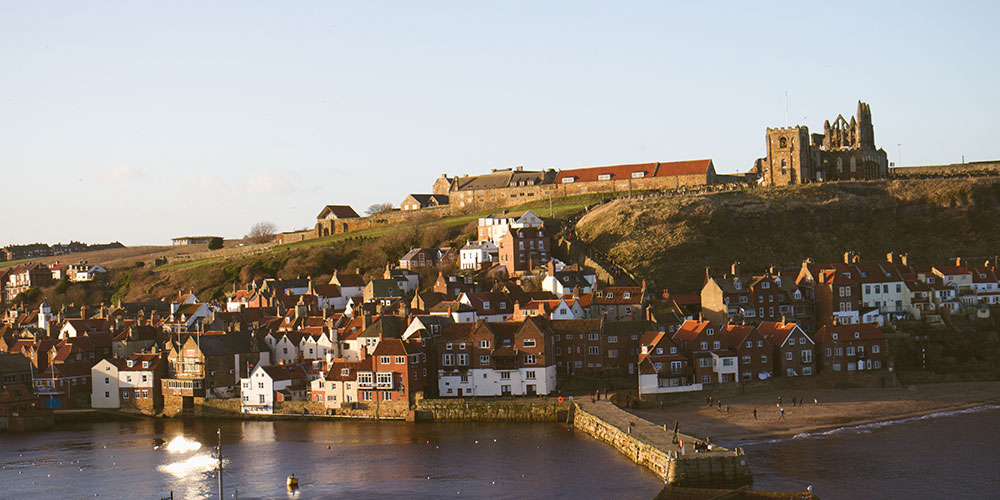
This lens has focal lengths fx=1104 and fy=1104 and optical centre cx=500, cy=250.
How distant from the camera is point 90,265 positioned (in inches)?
5659

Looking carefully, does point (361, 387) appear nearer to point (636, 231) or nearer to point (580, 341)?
point (580, 341)

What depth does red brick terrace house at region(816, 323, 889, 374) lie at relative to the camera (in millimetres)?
67938

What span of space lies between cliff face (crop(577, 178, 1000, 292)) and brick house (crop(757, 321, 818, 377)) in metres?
19.3

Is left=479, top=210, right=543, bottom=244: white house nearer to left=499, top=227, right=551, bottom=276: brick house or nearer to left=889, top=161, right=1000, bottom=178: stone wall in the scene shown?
left=499, top=227, right=551, bottom=276: brick house

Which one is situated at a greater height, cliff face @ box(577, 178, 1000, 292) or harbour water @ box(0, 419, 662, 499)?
cliff face @ box(577, 178, 1000, 292)

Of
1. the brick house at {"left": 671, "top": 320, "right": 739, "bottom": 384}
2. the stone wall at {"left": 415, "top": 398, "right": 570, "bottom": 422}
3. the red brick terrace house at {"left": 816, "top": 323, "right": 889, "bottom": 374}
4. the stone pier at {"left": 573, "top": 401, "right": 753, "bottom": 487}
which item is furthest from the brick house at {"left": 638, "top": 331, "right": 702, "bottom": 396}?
the red brick terrace house at {"left": 816, "top": 323, "right": 889, "bottom": 374}

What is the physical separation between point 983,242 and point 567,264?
36331mm

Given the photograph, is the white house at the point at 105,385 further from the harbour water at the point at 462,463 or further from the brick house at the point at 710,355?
the brick house at the point at 710,355

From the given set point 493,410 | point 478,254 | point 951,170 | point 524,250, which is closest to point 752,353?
point 493,410

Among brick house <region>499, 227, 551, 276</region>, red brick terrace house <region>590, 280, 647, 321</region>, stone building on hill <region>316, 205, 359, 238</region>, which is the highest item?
→ stone building on hill <region>316, 205, 359, 238</region>

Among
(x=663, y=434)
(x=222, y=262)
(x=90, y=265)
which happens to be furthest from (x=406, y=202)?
(x=663, y=434)

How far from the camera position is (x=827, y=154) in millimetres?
117000

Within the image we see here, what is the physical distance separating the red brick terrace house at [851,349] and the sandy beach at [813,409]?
2.33m

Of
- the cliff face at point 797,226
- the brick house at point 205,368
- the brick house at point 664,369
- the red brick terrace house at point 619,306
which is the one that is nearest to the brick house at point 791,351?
the brick house at point 664,369
